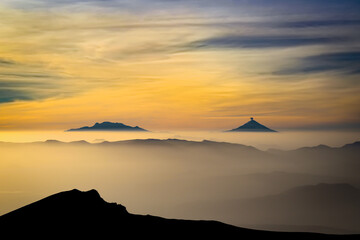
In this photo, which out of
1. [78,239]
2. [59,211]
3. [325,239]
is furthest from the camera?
[325,239]

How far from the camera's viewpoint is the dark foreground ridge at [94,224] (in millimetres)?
69812

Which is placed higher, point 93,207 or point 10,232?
point 93,207

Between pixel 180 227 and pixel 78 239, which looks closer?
pixel 78 239

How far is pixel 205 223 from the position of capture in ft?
273

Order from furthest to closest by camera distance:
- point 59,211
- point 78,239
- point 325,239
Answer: point 325,239 < point 59,211 < point 78,239

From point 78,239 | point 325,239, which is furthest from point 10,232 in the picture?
point 325,239

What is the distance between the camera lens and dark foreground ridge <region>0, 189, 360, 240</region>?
6981cm

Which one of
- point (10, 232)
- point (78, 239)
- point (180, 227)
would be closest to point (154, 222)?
point (180, 227)

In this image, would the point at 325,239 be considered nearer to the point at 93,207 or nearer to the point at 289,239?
the point at 289,239

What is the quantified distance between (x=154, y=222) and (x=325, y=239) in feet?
114

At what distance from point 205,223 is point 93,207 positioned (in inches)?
926

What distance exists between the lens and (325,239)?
263ft

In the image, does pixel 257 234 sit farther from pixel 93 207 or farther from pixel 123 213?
pixel 93 207

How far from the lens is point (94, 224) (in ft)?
240
